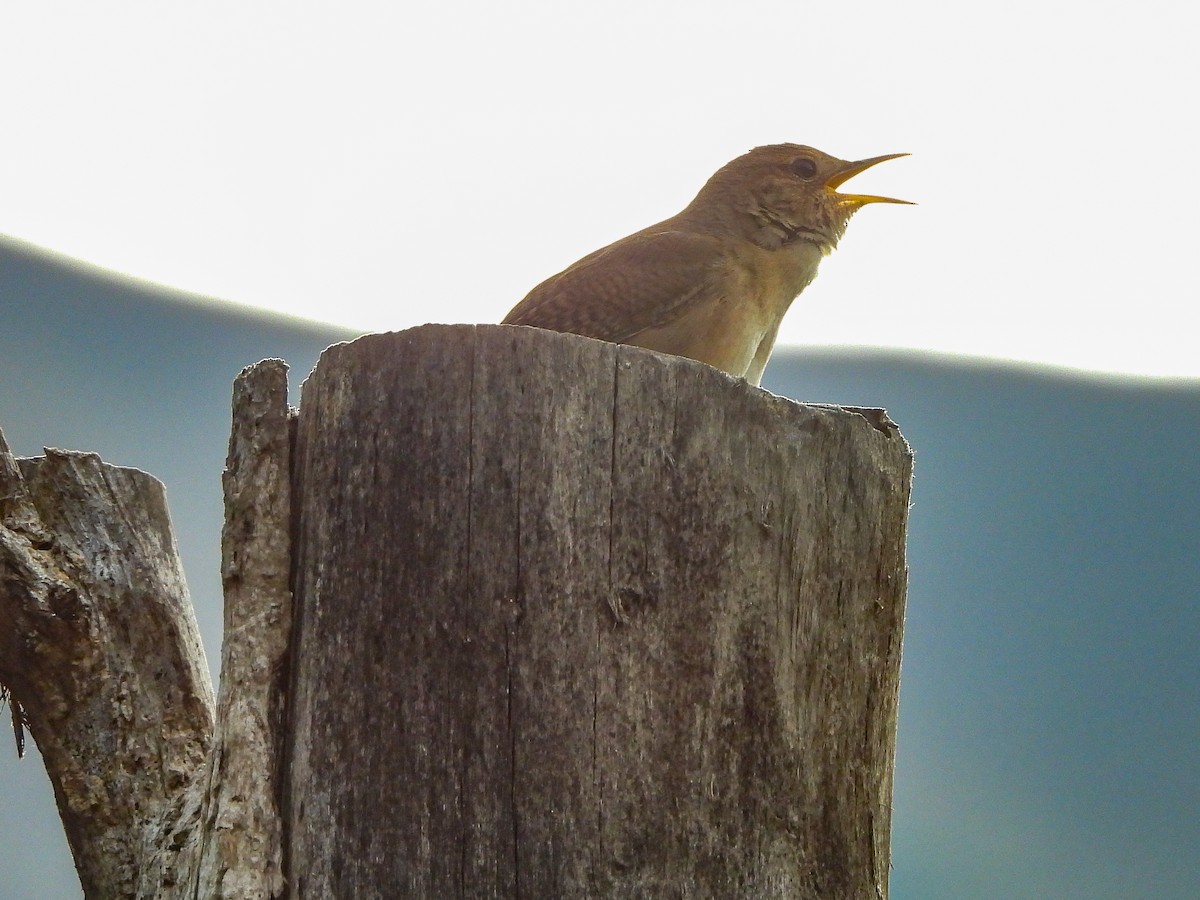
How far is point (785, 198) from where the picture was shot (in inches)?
144

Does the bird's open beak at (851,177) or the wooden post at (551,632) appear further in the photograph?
the bird's open beak at (851,177)

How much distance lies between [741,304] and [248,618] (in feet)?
5.99

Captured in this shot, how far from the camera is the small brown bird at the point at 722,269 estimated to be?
3.10 metres

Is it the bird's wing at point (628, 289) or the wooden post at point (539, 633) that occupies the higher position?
the bird's wing at point (628, 289)

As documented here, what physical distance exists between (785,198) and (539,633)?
2339 millimetres

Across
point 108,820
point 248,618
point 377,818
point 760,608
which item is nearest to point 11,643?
point 108,820

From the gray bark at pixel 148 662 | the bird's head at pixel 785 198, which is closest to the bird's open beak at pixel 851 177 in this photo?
the bird's head at pixel 785 198

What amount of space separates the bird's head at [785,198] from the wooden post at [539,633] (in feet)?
5.84

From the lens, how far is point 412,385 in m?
1.78

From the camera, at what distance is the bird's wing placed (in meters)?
3.09

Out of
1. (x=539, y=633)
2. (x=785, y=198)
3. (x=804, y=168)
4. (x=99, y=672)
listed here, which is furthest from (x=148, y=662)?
(x=804, y=168)

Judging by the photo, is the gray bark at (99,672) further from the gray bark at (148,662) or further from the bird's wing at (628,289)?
the bird's wing at (628,289)

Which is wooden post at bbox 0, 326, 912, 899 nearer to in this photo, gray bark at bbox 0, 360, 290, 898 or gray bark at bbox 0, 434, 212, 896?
gray bark at bbox 0, 360, 290, 898

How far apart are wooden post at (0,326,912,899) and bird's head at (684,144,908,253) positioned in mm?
1780
